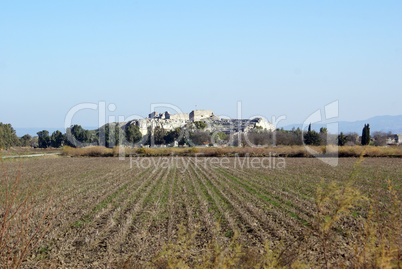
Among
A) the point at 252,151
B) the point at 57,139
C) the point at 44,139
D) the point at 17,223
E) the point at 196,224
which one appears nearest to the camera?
the point at 17,223

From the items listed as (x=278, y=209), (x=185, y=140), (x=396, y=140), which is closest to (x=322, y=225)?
(x=278, y=209)

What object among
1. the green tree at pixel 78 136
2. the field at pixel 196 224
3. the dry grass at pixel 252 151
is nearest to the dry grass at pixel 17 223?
the field at pixel 196 224

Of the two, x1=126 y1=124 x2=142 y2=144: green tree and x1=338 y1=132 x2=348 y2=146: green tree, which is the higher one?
x1=126 y1=124 x2=142 y2=144: green tree

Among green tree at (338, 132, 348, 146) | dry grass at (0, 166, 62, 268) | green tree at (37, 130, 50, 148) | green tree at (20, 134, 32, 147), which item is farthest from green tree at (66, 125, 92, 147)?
dry grass at (0, 166, 62, 268)

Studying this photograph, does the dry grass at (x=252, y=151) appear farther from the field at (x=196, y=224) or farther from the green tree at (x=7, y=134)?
the field at (x=196, y=224)

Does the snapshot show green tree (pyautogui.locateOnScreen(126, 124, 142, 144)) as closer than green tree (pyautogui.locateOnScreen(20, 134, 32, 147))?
Yes

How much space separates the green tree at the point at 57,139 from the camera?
11825 centimetres

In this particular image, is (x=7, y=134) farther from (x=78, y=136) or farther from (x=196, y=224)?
(x=196, y=224)

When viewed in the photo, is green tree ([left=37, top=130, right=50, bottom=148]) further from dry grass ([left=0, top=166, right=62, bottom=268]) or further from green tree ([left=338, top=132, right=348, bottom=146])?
dry grass ([left=0, top=166, right=62, bottom=268])

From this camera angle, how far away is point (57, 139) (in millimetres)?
118312

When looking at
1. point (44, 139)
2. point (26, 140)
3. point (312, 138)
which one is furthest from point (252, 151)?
point (26, 140)

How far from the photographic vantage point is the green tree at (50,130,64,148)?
118 metres

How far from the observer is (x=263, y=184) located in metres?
23.0

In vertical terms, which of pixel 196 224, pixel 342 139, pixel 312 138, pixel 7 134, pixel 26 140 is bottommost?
pixel 196 224
